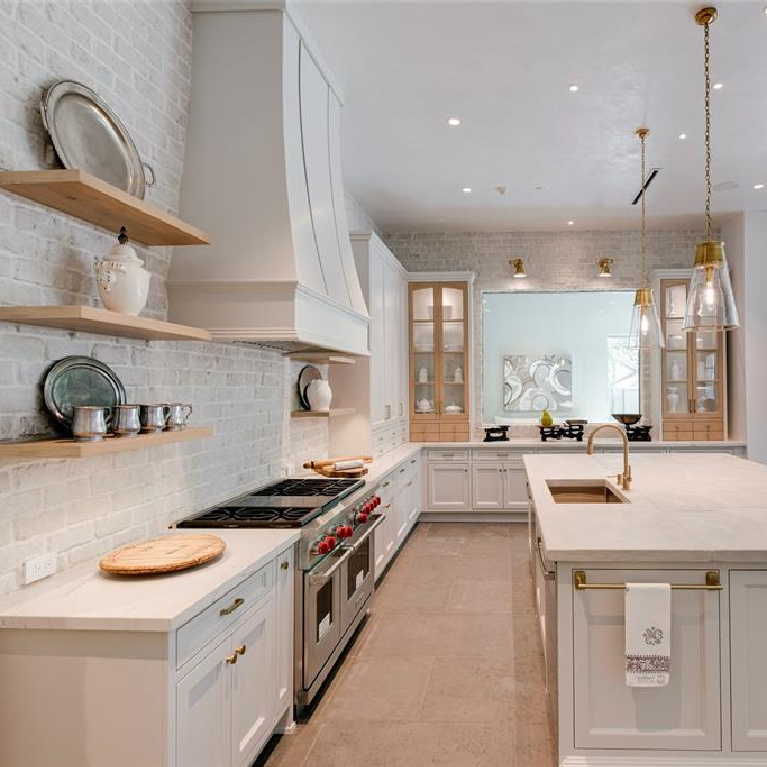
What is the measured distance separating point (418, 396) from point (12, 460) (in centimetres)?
576

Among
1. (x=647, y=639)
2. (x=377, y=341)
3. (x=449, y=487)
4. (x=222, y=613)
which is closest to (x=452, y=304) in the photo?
(x=377, y=341)

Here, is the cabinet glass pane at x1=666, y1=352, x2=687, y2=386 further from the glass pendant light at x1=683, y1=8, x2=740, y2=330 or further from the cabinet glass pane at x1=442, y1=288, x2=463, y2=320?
the glass pendant light at x1=683, y1=8, x2=740, y2=330

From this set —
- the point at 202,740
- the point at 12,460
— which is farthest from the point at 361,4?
the point at 202,740

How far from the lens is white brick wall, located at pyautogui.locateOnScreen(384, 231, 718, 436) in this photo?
7602 millimetres

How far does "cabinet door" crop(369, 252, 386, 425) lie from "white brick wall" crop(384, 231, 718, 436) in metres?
1.78

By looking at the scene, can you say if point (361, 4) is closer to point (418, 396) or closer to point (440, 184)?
point (440, 184)

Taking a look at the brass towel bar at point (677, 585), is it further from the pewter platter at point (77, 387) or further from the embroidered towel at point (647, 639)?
the pewter platter at point (77, 387)

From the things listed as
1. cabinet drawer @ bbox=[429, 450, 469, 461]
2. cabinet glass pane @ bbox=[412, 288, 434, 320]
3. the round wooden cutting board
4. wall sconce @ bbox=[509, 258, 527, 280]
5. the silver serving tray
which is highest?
wall sconce @ bbox=[509, 258, 527, 280]

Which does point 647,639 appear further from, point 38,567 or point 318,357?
point 318,357

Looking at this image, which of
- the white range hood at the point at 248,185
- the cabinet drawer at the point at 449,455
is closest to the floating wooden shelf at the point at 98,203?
the white range hood at the point at 248,185

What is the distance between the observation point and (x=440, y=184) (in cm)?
589

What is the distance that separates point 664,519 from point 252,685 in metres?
1.75

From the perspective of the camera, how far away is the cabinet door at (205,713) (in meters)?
1.87

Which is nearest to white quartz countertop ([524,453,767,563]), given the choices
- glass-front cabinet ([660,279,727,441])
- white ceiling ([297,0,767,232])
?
white ceiling ([297,0,767,232])
